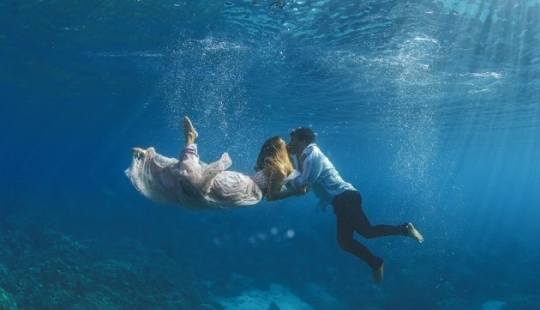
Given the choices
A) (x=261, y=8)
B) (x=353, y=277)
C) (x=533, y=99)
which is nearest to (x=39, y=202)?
(x=353, y=277)

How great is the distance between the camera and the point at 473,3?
34.5 ft

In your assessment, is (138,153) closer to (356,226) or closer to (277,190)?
(277,190)

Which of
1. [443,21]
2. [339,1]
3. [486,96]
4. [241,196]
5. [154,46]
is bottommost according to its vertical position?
[241,196]

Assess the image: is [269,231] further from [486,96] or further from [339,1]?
[339,1]

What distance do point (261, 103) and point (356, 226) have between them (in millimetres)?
22453

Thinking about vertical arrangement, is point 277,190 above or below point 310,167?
below

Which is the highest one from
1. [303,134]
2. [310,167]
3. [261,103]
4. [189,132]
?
[261,103]

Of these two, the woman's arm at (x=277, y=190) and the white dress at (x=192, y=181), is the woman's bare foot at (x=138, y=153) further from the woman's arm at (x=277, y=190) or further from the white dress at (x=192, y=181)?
the woman's arm at (x=277, y=190)

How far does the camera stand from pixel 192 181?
3.72m

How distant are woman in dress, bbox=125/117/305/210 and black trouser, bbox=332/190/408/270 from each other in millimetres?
2107

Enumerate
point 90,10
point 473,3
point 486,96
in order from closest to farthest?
1. point 473,3
2. point 90,10
3. point 486,96

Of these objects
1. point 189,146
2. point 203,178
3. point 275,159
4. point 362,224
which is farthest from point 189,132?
point 362,224

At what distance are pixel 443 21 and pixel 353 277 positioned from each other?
13.5 m

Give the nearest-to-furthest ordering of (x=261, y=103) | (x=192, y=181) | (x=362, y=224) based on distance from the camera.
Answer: (x=192, y=181)
(x=362, y=224)
(x=261, y=103)
